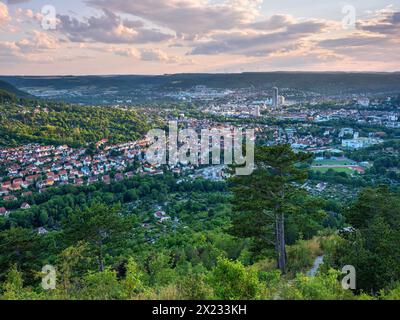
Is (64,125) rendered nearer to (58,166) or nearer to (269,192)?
(58,166)

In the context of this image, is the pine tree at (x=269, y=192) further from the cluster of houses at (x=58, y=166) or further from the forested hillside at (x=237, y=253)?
the cluster of houses at (x=58, y=166)

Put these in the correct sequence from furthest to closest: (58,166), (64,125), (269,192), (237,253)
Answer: (64,125) → (58,166) → (237,253) → (269,192)

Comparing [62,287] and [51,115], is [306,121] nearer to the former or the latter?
[51,115]

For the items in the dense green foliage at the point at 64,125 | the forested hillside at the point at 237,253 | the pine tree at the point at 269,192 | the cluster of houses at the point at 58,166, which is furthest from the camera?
the dense green foliage at the point at 64,125

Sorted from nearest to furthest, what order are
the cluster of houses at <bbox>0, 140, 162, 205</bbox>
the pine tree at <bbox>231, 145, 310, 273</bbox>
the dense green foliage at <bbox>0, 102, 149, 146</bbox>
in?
the pine tree at <bbox>231, 145, 310, 273</bbox> → the cluster of houses at <bbox>0, 140, 162, 205</bbox> → the dense green foliage at <bbox>0, 102, 149, 146</bbox>

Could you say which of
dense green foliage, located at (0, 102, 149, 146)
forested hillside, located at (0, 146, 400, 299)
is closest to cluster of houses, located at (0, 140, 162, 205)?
dense green foliage, located at (0, 102, 149, 146)

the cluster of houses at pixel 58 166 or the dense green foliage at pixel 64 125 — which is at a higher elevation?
the dense green foliage at pixel 64 125

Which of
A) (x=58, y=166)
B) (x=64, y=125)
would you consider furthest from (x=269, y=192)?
(x=64, y=125)

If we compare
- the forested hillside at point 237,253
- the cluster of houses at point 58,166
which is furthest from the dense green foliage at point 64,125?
the forested hillside at point 237,253

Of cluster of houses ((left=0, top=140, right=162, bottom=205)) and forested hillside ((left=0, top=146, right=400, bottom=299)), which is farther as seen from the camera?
cluster of houses ((left=0, top=140, right=162, bottom=205))

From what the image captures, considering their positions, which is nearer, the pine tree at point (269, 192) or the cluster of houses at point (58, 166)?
the pine tree at point (269, 192)

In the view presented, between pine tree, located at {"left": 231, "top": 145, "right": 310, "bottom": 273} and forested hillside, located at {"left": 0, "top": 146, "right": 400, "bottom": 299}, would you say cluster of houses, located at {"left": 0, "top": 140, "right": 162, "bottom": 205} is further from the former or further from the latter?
pine tree, located at {"left": 231, "top": 145, "right": 310, "bottom": 273}
